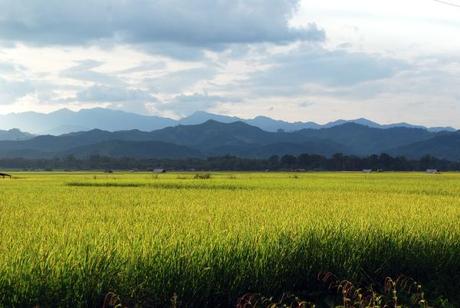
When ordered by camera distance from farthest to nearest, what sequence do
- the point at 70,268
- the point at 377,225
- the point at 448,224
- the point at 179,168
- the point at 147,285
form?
the point at 179,168
the point at 448,224
the point at 377,225
the point at 147,285
the point at 70,268

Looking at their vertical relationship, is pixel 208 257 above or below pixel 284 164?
below

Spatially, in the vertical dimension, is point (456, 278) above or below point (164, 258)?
below

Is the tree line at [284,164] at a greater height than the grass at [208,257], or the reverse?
the tree line at [284,164]

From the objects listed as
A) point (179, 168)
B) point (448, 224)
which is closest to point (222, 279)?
point (448, 224)

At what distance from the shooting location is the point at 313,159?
131625 mm

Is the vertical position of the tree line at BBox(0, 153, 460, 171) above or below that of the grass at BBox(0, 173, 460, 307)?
above

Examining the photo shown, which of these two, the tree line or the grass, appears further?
the tree line

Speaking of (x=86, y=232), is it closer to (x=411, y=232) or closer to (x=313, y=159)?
(x=411, y=232)

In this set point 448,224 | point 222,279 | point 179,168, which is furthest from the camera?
point 179,168

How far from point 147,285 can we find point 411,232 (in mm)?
6126

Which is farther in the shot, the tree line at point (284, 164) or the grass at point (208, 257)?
the tree line at point (284, 164)

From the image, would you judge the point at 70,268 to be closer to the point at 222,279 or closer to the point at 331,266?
the point at 222,279

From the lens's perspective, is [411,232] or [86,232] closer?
[86,232]

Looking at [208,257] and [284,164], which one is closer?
[208,257]
